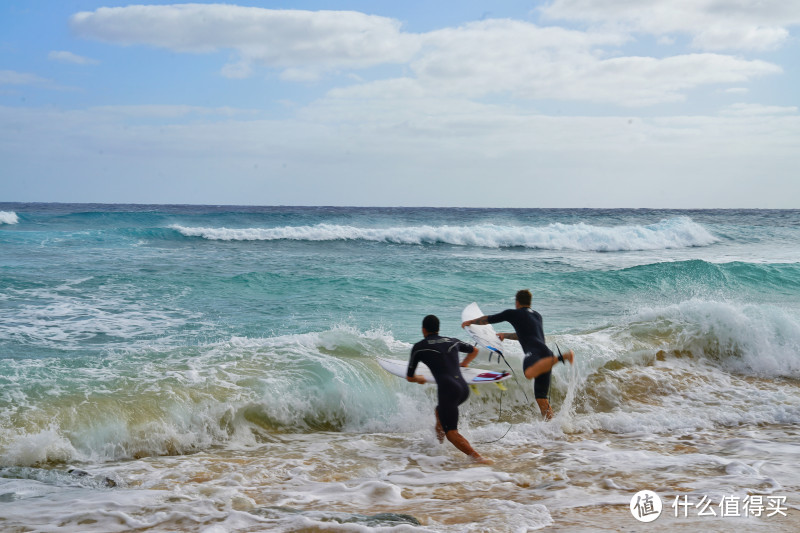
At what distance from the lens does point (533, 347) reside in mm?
7262

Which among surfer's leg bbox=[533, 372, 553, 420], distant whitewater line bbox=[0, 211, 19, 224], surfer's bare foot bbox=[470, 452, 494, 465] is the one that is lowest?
surfer's bare foot bbox=[470, 452, 494, 465]

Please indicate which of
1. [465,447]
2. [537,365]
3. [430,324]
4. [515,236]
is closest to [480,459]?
[465,447]

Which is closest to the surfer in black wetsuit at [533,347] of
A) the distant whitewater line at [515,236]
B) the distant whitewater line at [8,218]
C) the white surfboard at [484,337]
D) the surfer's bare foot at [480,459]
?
the white surfboard at [484,337]

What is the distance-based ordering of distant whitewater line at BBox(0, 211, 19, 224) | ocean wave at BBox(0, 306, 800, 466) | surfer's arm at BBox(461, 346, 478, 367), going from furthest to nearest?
1. distant whitewater line at BBox(0, 211, 19, 224)
2. ocean wave at BBox(0, 306, 800, 466)
3. surfer's arm at BBox(461, 346, 478, 367)

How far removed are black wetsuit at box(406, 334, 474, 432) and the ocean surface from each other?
1.61 feet

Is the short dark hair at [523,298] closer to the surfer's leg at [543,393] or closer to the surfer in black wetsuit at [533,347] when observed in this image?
the surfer in black wetsuit at [533,347]

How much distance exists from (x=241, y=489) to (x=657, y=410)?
5.52 metres

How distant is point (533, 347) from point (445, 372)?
1.52m

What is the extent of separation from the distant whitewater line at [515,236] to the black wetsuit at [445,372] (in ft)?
85.4

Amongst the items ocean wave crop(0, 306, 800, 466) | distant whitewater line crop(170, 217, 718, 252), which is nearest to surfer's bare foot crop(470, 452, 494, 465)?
ocean wave crop(0, 306, 800, 466)

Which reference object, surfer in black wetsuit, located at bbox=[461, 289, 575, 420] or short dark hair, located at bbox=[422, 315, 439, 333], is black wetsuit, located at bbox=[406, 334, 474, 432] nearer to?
short dark hair, located at bbox=[422, 315, 439, 333]

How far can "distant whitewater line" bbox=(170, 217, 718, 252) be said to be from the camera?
106 ft

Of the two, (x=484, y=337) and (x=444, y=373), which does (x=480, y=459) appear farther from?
(x=484, y=337)

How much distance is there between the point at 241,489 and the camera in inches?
212
